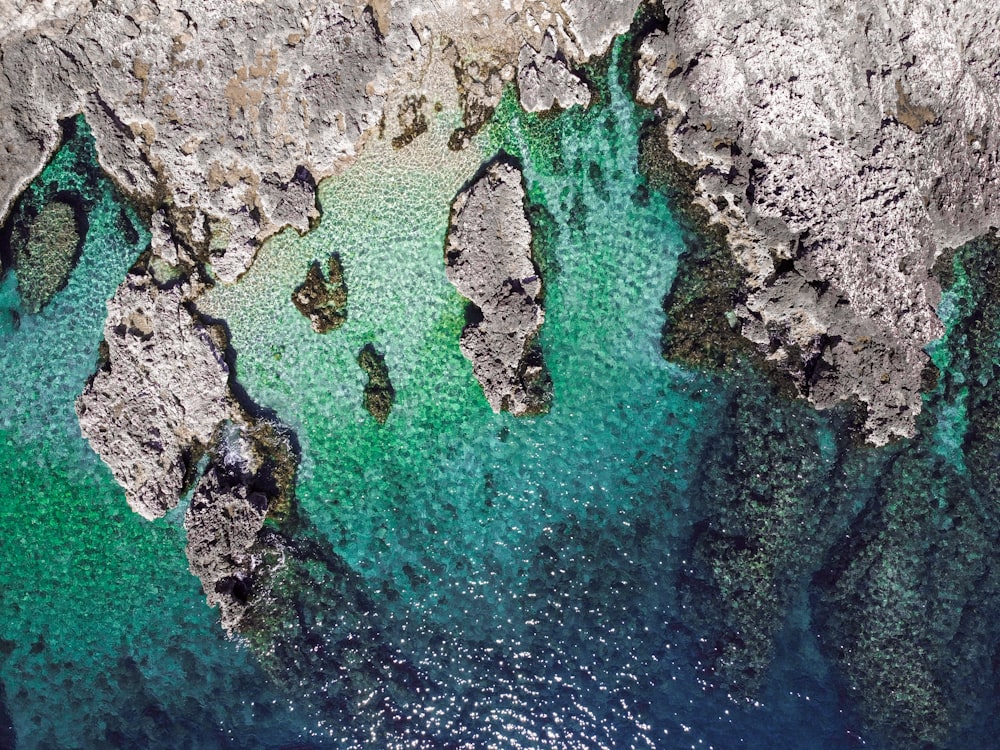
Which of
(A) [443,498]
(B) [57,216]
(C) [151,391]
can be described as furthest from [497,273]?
(B) [57,216]

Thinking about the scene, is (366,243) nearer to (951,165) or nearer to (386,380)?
(386,380)

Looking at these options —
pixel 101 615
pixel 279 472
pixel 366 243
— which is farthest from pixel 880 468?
pixel 101 615

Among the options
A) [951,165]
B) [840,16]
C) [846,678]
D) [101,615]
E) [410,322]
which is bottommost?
[101,615]

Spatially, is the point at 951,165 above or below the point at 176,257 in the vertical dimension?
above

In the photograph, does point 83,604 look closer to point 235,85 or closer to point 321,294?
point 321,294

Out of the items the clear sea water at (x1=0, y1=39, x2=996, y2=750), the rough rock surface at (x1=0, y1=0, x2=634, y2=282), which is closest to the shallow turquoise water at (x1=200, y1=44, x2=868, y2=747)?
the clear sea water at (x1=0, y1=39, x2=996, y2=750)

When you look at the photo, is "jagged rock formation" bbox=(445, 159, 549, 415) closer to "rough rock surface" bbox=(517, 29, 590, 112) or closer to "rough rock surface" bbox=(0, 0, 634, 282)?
"rough rock surface" bbox=(517, 29, 590, 112)

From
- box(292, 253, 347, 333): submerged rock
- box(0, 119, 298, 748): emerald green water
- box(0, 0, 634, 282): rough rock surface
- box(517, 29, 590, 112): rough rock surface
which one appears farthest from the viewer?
box(0, 119, 298, 748): emerald green water
